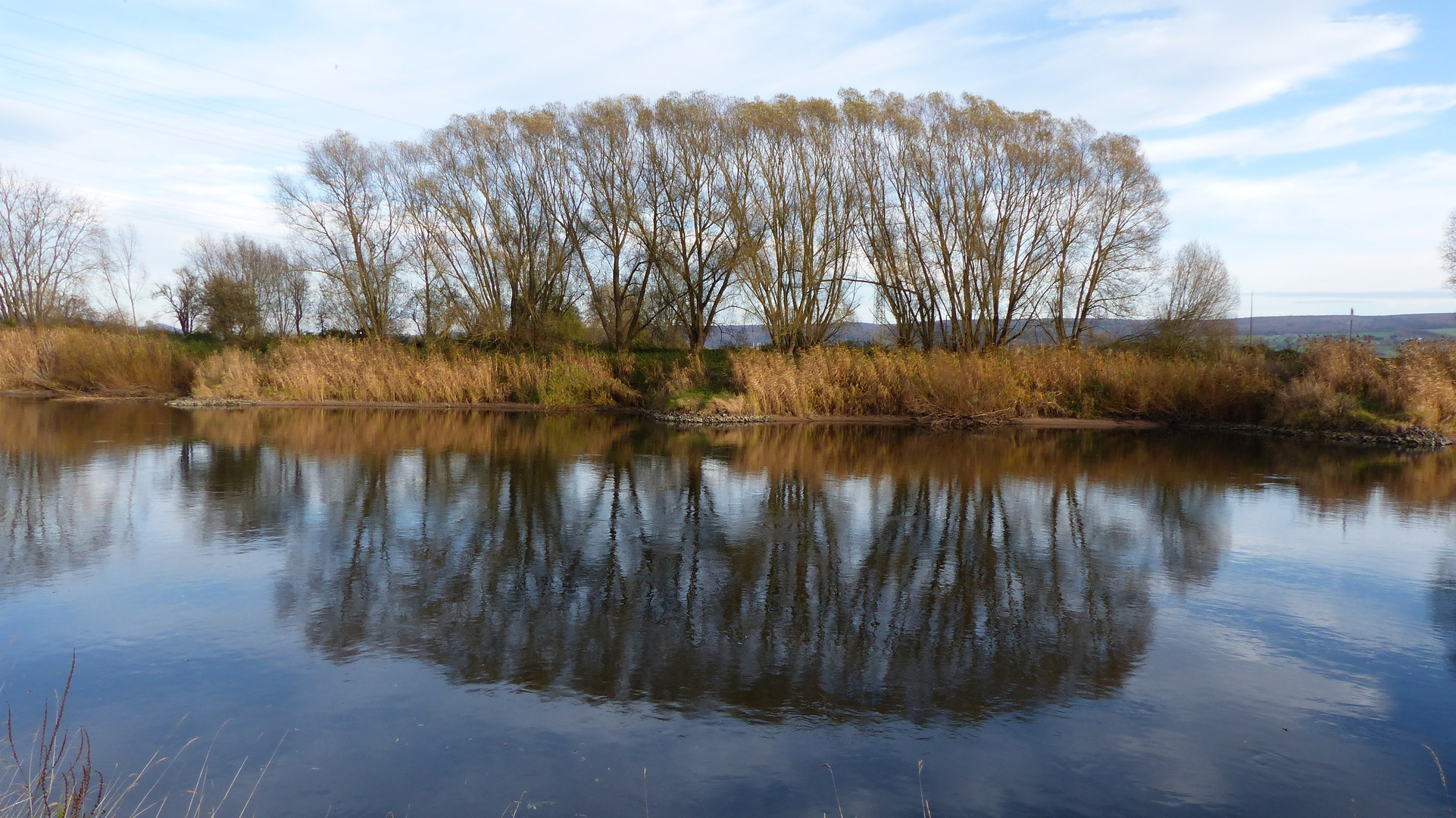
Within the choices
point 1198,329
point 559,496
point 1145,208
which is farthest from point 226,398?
point 1198,329

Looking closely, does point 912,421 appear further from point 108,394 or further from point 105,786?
point 108,394

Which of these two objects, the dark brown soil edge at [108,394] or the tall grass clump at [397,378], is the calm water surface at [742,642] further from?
the dark brown soil edge at [108,394]

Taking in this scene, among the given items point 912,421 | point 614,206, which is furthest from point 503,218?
point 912,421

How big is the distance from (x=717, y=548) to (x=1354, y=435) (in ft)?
68.6

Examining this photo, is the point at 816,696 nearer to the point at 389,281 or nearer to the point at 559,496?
the point at 559,496

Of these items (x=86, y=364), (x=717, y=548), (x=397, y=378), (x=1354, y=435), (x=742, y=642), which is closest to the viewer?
(x=742, y=642)

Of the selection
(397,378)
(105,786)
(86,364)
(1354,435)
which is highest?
(86,364)

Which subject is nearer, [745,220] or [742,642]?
[742,642]

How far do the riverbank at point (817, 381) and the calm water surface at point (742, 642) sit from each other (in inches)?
475

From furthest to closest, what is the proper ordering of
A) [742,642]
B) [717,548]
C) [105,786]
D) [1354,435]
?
[1354,435]
[717,548]
[742,642]
[105,786]

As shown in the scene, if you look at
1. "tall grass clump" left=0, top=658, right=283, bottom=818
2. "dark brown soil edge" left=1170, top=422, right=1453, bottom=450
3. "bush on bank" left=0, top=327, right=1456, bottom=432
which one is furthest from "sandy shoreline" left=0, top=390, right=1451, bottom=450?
"tall grass clump" left=0, top=658, right=283, bottom=818

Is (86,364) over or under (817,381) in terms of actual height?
over

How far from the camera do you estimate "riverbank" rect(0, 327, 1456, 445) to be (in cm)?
2253

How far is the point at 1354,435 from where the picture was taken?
21578 mm
